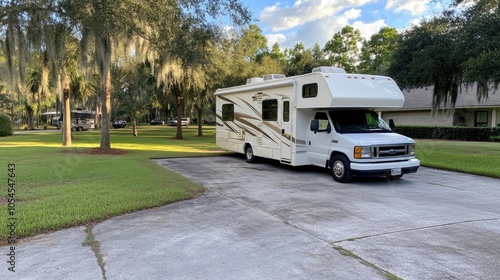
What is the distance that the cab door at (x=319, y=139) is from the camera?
953 centimetres

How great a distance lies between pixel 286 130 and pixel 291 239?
6.11 metres

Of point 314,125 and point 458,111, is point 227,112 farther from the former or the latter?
point 458,111

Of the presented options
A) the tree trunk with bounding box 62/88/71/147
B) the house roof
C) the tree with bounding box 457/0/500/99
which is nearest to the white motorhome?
the tree with bounding box 457/0/500/99

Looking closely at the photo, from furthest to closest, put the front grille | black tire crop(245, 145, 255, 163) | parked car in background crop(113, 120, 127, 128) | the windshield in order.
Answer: parked car in background crop(113, 120, 127, 128), black tire crop(245, 145, 255, 163), the windshield, the front grille

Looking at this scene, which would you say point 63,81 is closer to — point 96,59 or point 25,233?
point 96,59

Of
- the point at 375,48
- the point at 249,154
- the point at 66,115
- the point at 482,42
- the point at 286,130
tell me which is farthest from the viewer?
the point at 375,48

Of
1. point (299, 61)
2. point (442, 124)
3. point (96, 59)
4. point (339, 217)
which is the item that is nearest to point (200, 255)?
point (339, 217)

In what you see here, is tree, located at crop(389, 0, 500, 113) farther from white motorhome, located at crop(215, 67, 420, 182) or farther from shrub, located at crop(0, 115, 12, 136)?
shrub, located at crop(0, 115, 12, 136)

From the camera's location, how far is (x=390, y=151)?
8.62m

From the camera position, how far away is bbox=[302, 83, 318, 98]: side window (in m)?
9.44

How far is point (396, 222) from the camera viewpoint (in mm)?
5457

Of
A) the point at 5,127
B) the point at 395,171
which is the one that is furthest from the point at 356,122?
the point at 5,127

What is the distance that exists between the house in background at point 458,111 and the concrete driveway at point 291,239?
1833 centimetres

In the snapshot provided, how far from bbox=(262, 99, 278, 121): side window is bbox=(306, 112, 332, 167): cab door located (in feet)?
4.43
